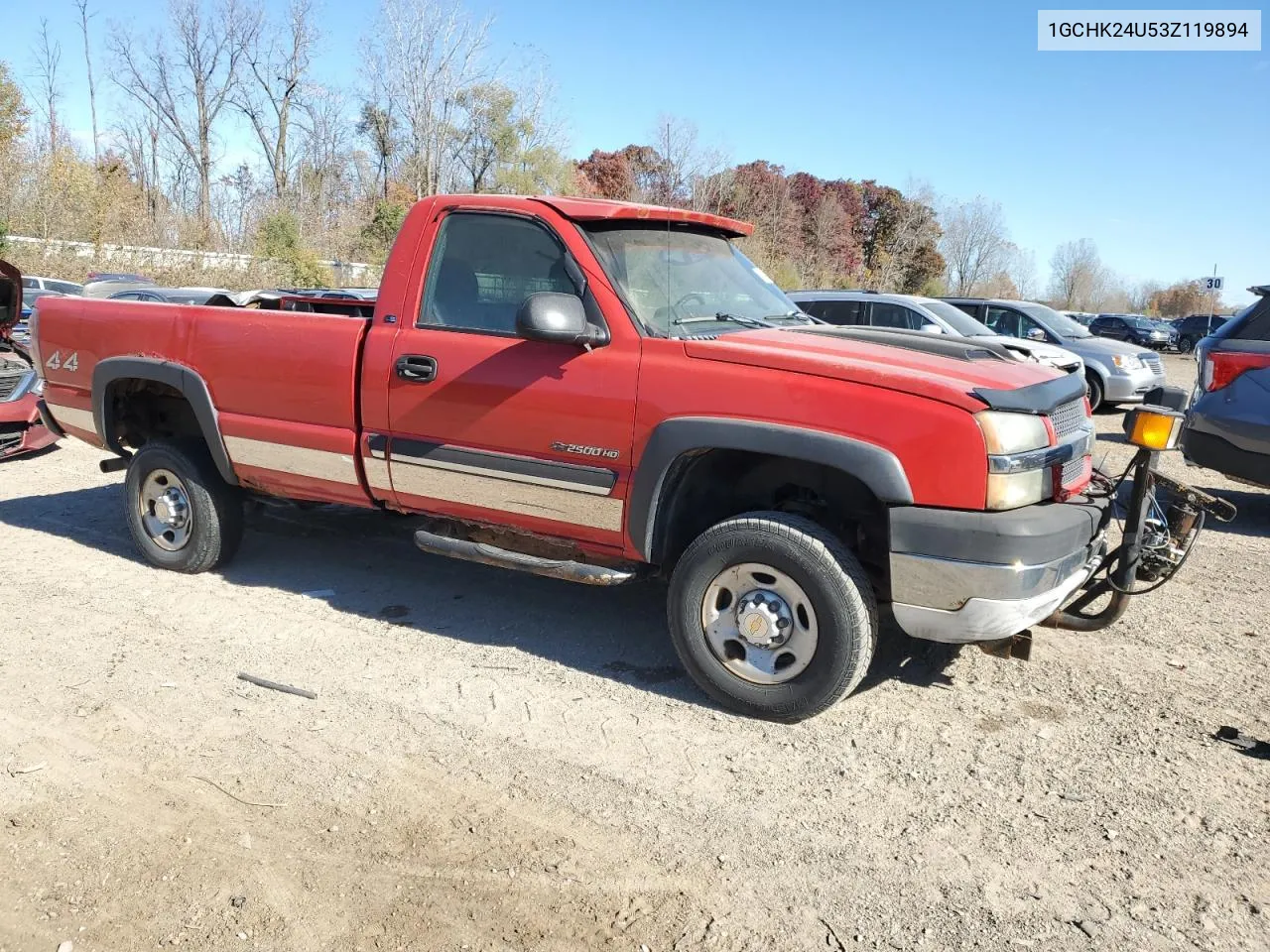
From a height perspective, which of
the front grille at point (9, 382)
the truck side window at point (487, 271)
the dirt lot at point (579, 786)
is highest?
the truck side window at point (487, 271)

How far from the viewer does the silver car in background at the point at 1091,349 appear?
593 inches

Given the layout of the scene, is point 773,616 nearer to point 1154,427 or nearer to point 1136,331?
point 1154,427

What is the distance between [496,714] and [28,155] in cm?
3605

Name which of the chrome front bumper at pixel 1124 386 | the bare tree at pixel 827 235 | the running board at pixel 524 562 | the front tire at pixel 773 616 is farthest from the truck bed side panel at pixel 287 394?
the bare tree at pixel 827 235

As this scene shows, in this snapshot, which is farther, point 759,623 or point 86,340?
point 86,340

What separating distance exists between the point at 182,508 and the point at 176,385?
2.59 ft

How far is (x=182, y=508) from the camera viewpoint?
5.71m

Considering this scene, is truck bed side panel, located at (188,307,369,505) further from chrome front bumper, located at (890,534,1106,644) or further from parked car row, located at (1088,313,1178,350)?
parked car row, located at (1088,313,1178,350)

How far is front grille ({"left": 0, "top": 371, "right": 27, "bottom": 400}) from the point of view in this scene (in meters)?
8.87

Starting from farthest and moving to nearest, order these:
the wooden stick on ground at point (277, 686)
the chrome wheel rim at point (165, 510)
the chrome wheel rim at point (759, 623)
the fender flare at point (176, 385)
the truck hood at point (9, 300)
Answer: the truck hood at point (9, 300) < the chrome wheel rim at point (165, 510) < the fender flare at point (176, 385) < the wooden stick on ground at point (277, 686) < the chrome wheel rim at point (759, 623)

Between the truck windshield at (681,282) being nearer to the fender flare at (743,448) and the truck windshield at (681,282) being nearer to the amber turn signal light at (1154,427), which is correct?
the fender flare at (743,448)

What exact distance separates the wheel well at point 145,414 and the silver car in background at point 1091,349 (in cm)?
1243

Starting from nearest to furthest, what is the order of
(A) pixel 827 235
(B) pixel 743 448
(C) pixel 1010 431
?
(C) pixel 1010 431 → (B) pixel 743 448 → (A) pixel 827 235

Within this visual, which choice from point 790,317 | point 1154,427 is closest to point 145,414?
point 790,317
